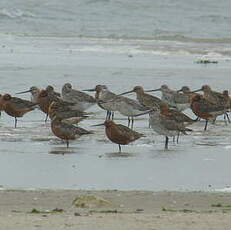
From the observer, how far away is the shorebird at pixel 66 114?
51.1 feet

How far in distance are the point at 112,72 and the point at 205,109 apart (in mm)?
6841

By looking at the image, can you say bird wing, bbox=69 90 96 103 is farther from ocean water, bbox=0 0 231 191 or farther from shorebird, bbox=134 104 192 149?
shorebird, bbox=134 104 192 149

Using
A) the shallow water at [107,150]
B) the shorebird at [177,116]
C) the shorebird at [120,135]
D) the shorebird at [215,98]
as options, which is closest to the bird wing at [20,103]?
the shallow water at [107,150]

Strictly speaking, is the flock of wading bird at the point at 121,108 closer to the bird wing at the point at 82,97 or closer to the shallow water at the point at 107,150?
the bird wing at the point at 82,97

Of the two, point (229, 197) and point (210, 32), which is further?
point (210, 32)

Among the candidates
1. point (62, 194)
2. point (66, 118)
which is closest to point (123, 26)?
point (66, 118)

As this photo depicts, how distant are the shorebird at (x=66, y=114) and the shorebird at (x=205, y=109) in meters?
1.99

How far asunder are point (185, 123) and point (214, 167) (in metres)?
3.32

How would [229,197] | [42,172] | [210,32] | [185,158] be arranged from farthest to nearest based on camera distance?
[210,32]
[185,158]
[42,172]
[229,197]

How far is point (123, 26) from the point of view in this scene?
3859cm

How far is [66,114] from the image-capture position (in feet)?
51.5

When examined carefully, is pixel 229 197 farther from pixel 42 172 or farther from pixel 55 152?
pixel 55 152

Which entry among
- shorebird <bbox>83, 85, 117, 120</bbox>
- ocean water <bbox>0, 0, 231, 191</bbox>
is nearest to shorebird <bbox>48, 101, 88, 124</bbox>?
ocean water <bbox>0, 0, 231, 191</bbox>

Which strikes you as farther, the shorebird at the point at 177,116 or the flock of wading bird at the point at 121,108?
the shorebird at the point at 177,116
